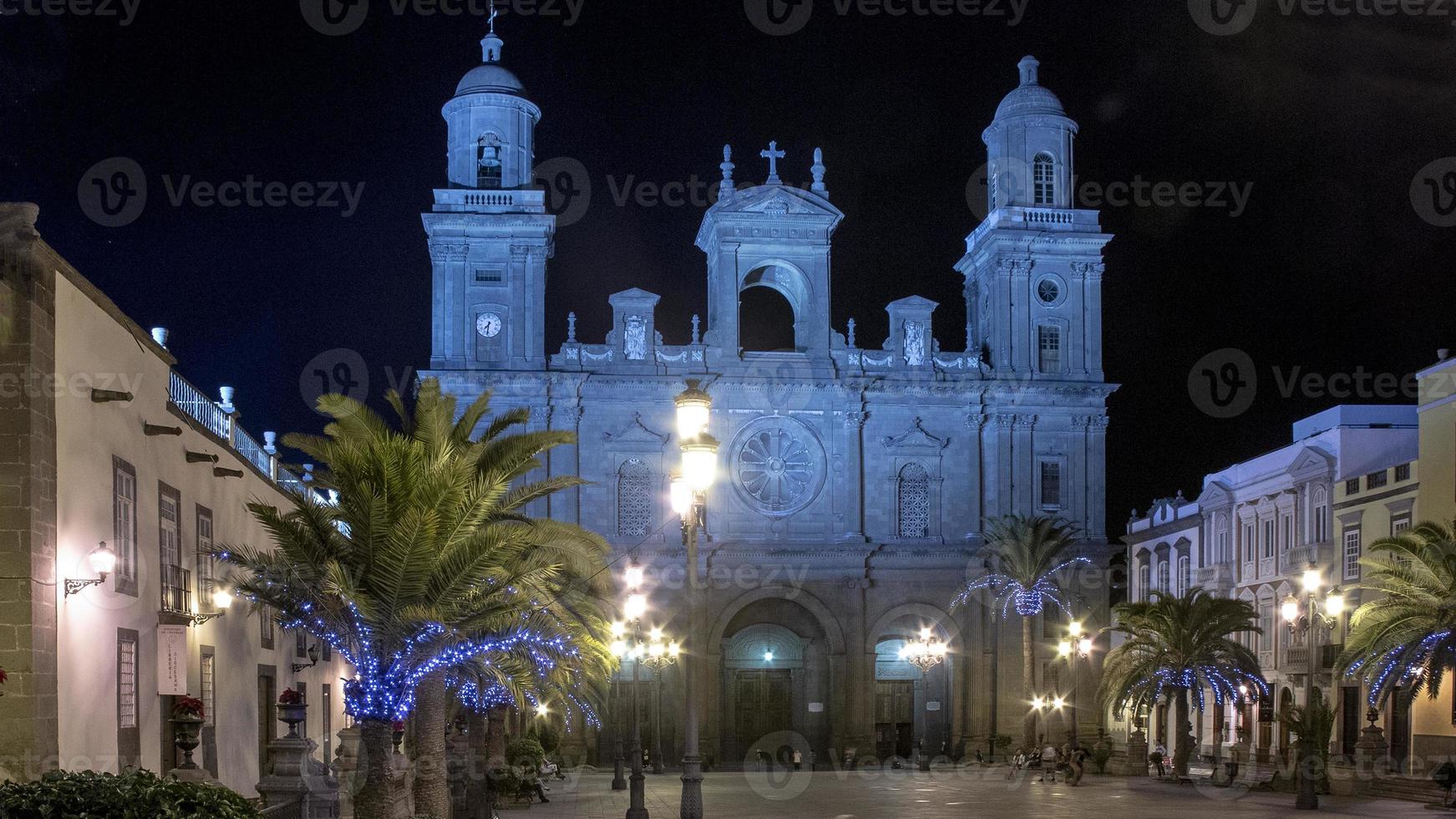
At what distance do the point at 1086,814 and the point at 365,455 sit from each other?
58.0 feet

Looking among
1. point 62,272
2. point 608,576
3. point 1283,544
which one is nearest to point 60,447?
point 62,272

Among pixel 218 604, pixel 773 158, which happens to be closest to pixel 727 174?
pixel 773 158

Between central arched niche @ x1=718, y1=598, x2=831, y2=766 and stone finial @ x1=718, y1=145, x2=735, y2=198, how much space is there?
1563cm

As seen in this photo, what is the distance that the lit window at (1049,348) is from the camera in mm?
67188

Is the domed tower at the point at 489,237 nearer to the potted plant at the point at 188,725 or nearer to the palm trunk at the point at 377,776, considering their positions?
the potted plant at the point at 188,725

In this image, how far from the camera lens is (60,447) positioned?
70.8 ft

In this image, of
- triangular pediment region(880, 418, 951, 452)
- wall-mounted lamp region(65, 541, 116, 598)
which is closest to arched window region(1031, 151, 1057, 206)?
triangular pediment region(880, 418, 951, 452)

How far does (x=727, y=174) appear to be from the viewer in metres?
67.1

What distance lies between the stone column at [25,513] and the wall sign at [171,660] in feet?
19.3

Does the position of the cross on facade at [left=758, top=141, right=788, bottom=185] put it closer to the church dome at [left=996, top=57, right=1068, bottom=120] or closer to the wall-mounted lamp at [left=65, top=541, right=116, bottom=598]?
the church dome at [left=996, top=57, right=1068, bottom=120]

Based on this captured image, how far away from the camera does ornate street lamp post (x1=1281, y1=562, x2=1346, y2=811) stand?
3622 cm

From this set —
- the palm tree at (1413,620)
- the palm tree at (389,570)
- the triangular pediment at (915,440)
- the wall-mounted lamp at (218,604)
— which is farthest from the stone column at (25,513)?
the triangular pediment at (915,440)

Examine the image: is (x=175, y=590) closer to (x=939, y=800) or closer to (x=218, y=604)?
(x=218, y=604)

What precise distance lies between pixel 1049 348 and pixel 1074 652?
11801 mm
